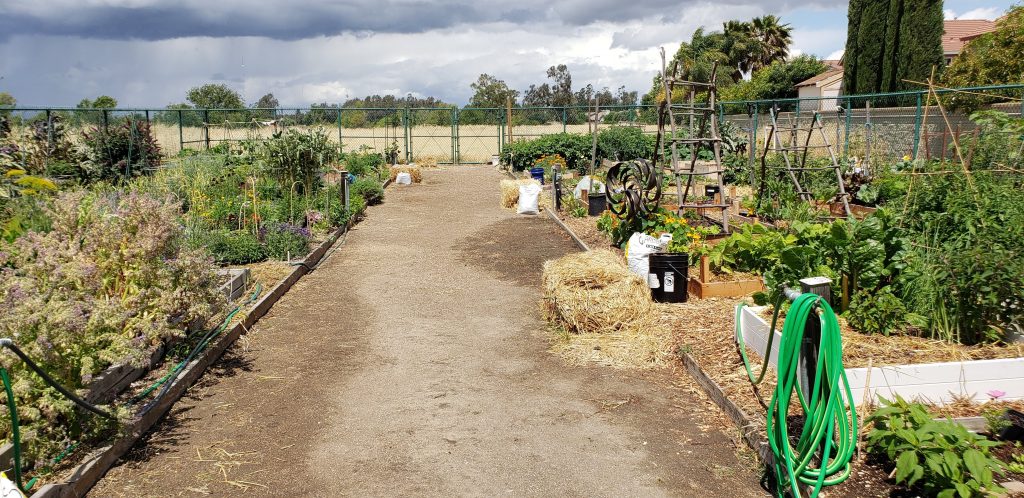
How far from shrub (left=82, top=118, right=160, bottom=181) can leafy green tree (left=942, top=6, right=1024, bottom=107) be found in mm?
23638

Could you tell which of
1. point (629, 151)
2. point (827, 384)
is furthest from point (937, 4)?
point (827, 384)

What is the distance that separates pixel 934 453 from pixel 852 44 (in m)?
40.7

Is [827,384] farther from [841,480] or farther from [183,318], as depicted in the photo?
[183,318]

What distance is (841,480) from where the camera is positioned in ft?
12.7

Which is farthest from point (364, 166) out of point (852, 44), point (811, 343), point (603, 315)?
point (852, 44)

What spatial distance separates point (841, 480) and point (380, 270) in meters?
7.84

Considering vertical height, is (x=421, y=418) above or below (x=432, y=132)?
below

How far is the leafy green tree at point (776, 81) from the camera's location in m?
49.7

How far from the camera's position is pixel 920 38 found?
34688 millimetres

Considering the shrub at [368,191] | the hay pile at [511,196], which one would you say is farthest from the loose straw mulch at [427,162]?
the hay pile at [511,196]

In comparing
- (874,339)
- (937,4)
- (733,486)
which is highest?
(937,4)

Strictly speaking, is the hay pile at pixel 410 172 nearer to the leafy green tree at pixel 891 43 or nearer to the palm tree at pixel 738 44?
the leafy green tree at pixel 891 43

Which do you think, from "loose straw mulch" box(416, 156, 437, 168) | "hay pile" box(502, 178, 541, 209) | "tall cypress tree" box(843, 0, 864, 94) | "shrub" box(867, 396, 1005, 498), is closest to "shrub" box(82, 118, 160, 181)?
"hay pile" box(502, 178, 541, 209)

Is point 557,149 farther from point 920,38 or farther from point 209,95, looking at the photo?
point 209,95
